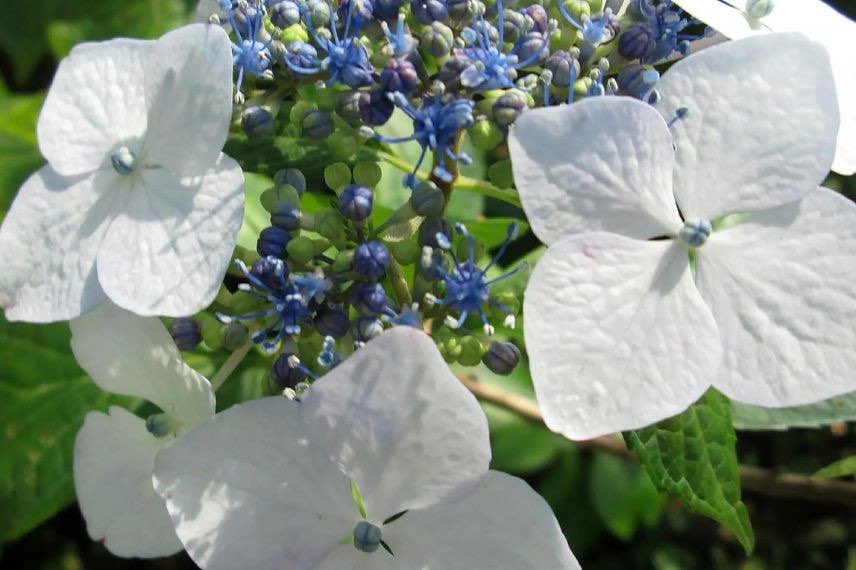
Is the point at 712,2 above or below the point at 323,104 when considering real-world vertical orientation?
above

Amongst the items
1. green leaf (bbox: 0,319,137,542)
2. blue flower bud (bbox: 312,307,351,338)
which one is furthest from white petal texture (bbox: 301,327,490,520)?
green leaf (bbox: 0,319,137,542)

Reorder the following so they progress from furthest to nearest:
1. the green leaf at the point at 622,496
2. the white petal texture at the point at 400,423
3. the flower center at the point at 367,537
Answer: the green leaf at the point at 622,496 < the flower center at the point at 367,537 < the white petal texture at the point at 400,423

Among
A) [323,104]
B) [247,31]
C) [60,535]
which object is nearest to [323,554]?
[323,104]

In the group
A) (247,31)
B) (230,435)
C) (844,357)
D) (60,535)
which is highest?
(247,31)

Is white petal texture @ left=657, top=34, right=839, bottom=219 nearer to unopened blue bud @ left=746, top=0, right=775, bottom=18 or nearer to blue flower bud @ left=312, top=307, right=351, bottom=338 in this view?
unopened blue bud @ left=746, top=0, right=775, bottom=18

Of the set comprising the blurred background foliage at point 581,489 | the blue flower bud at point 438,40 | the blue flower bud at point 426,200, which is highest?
the blue flower bud at point 438,40

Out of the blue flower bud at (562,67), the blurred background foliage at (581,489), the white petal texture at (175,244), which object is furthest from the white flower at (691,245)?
the blurred background foliage at (581,489)

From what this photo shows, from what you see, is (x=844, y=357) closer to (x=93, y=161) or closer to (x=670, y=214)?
(x=670, y=214)

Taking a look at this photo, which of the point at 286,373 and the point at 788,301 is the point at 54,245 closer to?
the point at 286,373

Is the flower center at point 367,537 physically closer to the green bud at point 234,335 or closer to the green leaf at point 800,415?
the green bud at point 234,335
